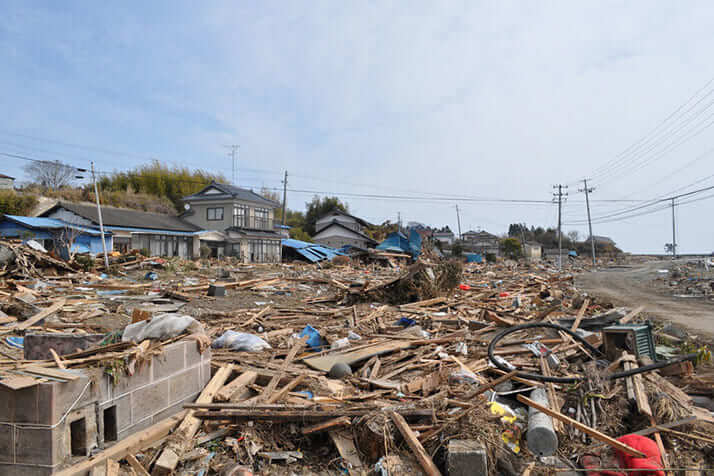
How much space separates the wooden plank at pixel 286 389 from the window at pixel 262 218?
→ 109 feet

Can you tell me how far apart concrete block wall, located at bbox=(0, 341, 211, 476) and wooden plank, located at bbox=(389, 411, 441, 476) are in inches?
96.2

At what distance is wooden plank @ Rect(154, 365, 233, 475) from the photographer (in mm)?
3676

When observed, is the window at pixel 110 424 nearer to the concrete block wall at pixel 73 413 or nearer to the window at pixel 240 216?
the concrete block wall at pixel 73 413

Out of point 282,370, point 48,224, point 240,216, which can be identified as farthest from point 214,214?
point 282,370

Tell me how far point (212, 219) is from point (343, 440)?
3399cm

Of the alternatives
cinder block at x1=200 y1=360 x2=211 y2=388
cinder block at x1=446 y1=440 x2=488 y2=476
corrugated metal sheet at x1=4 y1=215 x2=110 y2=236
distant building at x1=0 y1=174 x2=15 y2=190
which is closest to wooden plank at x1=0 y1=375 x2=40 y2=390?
cinder block at x1=200 y1=360 x2=211 y2=388

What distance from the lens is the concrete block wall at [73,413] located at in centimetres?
322

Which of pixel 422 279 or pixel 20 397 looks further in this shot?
pixel 422 279

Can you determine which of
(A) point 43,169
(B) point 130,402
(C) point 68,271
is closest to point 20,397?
(B) point 130,402

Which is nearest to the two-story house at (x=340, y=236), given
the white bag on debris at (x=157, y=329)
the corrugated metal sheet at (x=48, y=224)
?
the corrugated metal sheet at (x=48, y=224)

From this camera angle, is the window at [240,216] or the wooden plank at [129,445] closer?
the wooden plank at [129,445]

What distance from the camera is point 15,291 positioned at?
12414 mm

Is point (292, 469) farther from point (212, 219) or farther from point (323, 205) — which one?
point (323, 205)

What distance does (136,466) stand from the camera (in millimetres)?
3613
